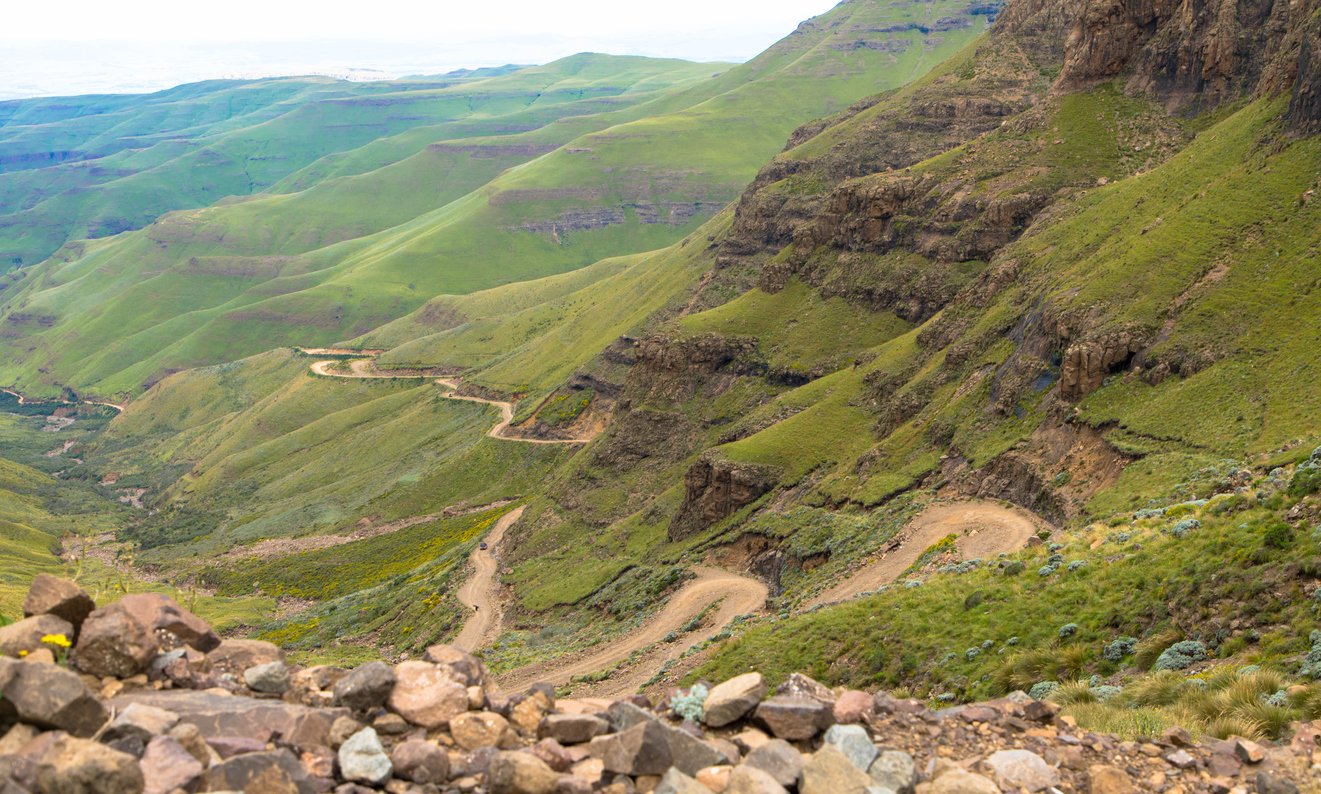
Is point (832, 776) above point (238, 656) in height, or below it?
below

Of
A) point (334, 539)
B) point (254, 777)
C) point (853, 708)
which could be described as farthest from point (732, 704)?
point (334, 539)

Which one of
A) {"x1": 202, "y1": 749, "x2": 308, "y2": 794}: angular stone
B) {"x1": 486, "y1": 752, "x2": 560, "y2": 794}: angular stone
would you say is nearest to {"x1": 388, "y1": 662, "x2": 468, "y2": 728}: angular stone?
{"x1": 486, "y1": 752, "x2": 560, "y2": 794}: angular stone

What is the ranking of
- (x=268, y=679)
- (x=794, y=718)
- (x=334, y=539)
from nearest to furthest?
(x=268, y=679)
(x=794, y=718)
(x=334, y=539)

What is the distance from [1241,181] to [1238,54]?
34905mm

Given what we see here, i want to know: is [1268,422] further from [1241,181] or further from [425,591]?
[425,591]

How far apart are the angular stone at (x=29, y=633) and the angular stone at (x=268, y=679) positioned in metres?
3.02

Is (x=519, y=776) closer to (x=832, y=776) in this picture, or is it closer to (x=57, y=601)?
(x=832, y=776)

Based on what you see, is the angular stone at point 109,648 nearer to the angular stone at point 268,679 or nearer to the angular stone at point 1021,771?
the angular stone at point 268,679

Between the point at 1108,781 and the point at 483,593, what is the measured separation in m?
96.7

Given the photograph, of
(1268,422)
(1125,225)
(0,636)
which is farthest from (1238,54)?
(0,636)

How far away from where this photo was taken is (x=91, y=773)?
12508 millimetres

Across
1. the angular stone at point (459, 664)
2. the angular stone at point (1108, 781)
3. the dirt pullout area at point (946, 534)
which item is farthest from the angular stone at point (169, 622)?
the dirt pullout area at point (946, 534)

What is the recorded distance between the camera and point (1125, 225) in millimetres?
84625

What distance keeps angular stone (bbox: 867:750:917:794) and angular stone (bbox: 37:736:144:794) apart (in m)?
11.1
